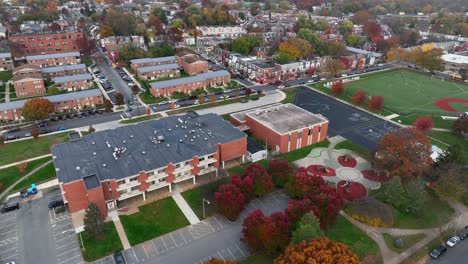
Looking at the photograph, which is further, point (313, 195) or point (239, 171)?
point (239, 171)

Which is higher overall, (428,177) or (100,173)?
(100,173)

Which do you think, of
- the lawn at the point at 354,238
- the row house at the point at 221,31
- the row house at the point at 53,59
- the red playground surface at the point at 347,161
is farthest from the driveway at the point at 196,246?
the row house at the point at 221,31

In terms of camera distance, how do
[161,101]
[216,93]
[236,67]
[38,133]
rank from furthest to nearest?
[236,67] → [216,93] → [161,101] → [38,133]

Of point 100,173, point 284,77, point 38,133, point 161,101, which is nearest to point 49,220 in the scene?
point 100,173

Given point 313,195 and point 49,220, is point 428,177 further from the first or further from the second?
point 49,220

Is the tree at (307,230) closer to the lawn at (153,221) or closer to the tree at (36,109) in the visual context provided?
the lawn at (153,221)

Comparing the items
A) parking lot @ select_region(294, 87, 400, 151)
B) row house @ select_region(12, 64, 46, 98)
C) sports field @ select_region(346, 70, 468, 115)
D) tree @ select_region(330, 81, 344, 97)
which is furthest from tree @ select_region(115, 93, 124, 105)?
sports field @ select_region(346, 70, 468, 115)

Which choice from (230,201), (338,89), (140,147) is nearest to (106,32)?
(338,89)
